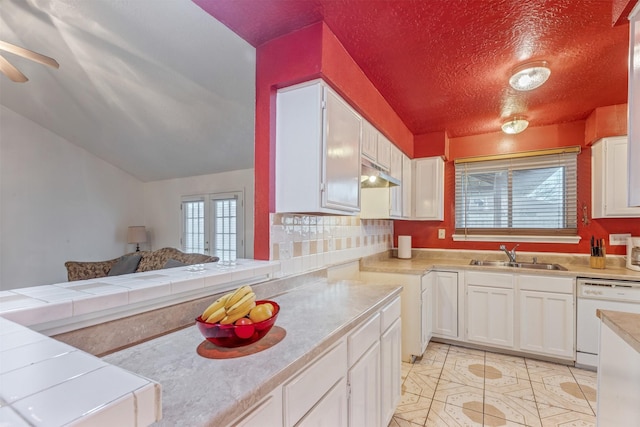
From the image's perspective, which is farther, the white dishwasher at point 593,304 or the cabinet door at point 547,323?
the cabinet door at point 547,323

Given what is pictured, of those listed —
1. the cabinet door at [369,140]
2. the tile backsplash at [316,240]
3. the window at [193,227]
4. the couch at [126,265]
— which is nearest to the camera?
the tile backsplash at [316,240]

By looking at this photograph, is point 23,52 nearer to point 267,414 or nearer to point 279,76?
point 279,76

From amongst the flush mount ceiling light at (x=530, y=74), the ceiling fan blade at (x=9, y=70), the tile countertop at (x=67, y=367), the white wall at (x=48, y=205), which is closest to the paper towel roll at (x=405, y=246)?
the flush mount ceiling light at (x=530, y=74)

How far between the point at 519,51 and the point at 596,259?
6.72ft

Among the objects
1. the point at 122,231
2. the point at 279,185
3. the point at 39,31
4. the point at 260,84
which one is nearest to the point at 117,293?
the point at 279,185

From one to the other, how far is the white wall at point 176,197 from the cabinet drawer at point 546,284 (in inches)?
131

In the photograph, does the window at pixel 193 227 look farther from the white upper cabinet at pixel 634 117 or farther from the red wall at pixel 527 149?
the white upper cabinet at pixel 634 117

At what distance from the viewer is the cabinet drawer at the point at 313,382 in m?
0.83

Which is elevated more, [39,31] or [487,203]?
[39,31]

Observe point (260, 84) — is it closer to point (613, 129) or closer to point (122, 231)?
point (613, 129)

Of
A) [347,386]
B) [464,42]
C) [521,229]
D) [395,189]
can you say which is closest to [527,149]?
[521,229]

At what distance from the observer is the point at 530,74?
6.10 feet

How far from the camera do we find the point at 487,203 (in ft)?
10.5

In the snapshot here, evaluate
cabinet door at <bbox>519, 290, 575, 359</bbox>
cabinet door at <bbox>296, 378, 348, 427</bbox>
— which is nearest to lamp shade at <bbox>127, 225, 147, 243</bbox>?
cabinet door at <bbox>296, 378, 348, 427</bbox>
